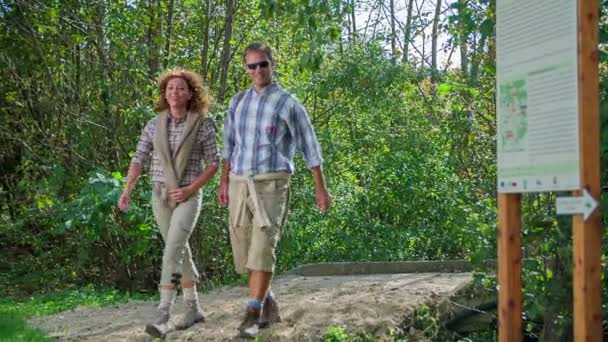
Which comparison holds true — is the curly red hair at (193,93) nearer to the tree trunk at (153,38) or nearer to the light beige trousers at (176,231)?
the light beige trousers at (176,231)

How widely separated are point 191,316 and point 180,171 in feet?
3.59

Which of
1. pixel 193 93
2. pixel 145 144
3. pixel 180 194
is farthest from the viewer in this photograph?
pixel 145 144

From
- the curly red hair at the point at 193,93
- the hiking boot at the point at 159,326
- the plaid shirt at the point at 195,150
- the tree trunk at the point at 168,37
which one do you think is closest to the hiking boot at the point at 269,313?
the hiking boot at the point at 159,326

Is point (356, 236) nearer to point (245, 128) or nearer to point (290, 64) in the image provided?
point (290, 64)

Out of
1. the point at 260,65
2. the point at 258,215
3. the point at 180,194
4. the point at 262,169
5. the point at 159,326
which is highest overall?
the point at 260,65

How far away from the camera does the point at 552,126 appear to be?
3781 mm

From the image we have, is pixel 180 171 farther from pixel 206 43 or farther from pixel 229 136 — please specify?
pixel 206 43

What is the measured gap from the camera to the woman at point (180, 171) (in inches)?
250

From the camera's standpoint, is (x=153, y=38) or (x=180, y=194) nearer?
(x=180, y=194)

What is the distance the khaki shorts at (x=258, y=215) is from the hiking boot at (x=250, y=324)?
295mm

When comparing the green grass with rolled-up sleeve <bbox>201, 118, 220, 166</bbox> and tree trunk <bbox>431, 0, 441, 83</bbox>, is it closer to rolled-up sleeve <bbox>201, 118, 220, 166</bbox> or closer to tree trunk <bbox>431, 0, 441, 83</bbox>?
rolled-up sleeve <bbox>201, 118, 220, 166</bbox>

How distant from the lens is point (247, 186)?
6016 millimetres

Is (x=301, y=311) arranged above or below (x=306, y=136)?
below

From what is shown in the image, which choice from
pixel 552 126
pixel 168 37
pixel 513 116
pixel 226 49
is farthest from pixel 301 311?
pixel 168 37
